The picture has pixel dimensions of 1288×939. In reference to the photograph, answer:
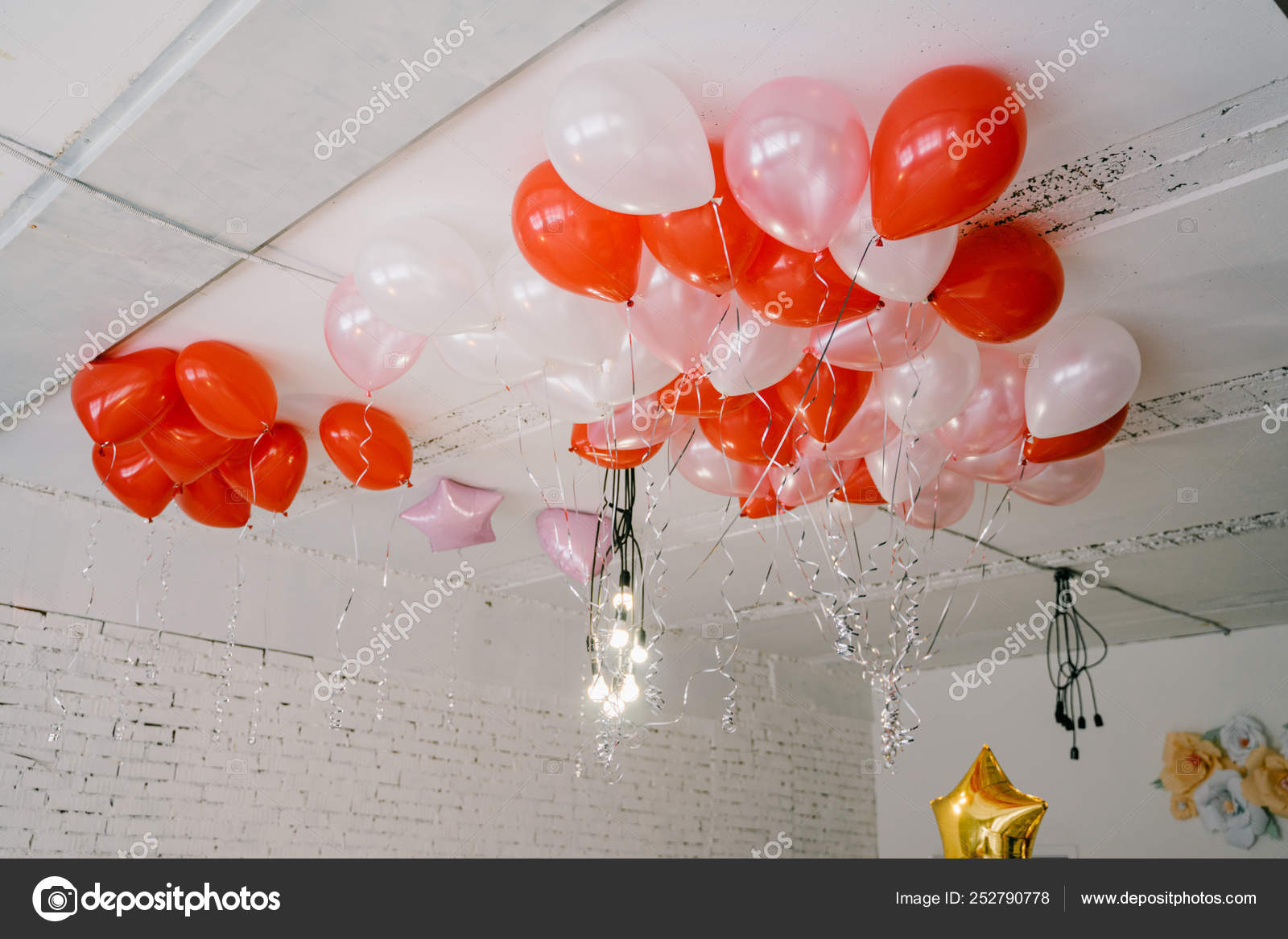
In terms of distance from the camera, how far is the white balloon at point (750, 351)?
2084 mm

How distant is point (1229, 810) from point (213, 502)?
4.72 m

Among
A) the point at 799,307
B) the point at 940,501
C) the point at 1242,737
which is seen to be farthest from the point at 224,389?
the point at 1242,737

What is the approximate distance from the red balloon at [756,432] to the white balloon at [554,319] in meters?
0.43

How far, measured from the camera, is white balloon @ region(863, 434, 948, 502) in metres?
2.48

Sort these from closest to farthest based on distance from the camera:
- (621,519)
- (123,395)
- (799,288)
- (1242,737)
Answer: (799,288) → (123,395) → (621,519) → (1242,737)

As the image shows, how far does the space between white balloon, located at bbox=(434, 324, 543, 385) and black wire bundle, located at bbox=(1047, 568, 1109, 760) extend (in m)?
2.76

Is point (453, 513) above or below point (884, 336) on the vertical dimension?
above

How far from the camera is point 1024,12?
1.58m

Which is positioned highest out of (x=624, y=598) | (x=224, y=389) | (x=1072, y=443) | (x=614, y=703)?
(x=224, y=389)

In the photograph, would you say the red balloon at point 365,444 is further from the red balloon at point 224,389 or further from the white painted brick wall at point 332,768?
the white painted brick wall at point 332,768

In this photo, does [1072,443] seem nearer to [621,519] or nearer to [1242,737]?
[621,519]

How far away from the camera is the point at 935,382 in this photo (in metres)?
2.18

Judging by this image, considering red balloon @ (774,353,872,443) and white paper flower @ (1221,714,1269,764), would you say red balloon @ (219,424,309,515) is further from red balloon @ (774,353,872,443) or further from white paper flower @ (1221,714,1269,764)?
white paper flower @ (1221,714,1269,764)
